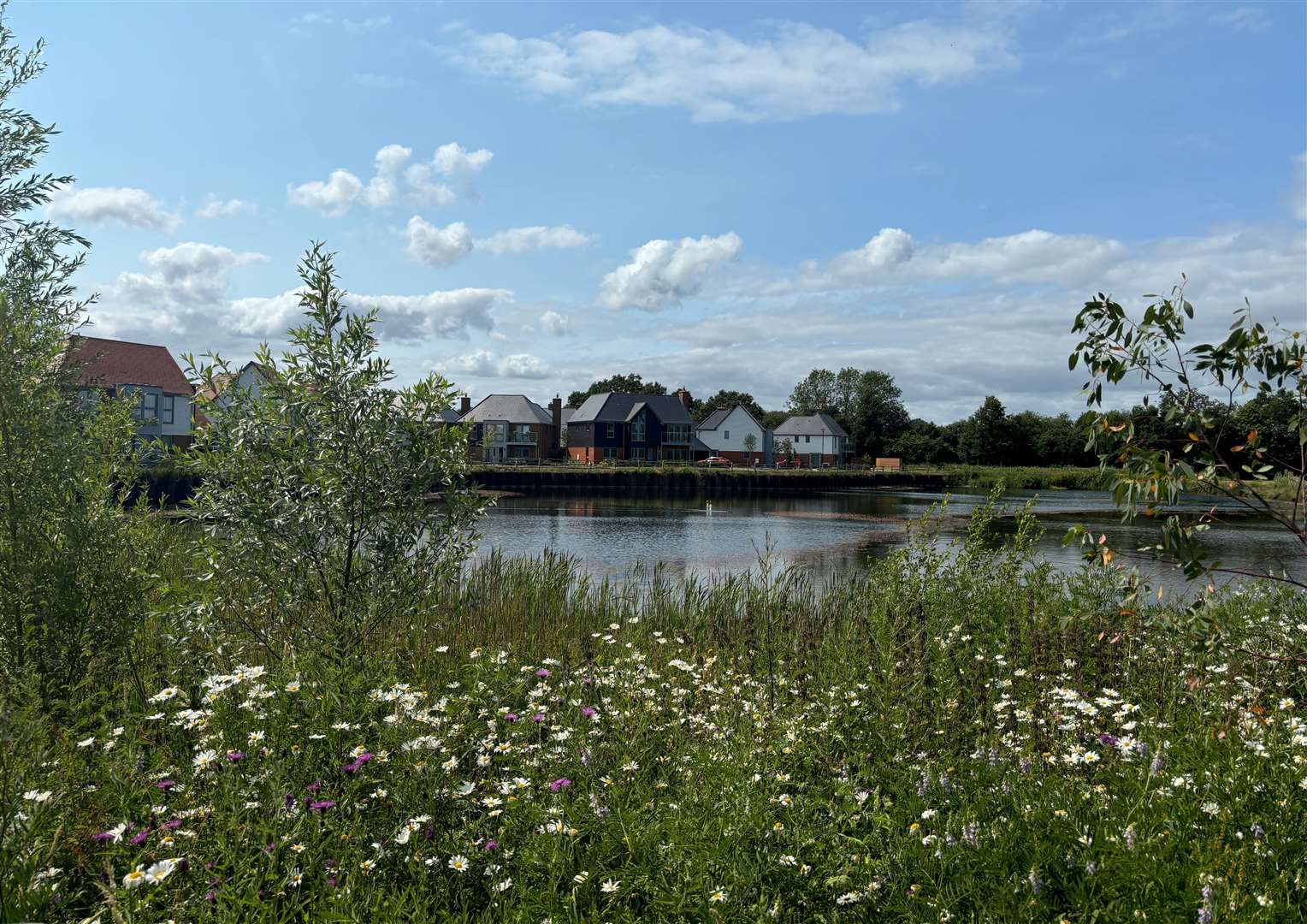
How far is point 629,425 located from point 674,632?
86.1 m

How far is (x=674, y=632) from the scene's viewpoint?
1033 centimetres

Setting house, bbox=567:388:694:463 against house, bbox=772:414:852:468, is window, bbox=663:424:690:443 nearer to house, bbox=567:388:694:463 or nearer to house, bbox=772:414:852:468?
house, bbox=567:388:694:463

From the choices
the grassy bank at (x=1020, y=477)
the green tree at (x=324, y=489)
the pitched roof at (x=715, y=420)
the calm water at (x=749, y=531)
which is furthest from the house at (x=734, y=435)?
the green tree at (x=324, y=489)

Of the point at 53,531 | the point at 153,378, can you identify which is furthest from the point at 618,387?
the point at 53,531

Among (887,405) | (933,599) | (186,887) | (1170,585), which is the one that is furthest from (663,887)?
(887,405)

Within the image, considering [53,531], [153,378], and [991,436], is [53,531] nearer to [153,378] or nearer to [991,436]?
[153,378]

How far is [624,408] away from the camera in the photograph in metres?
96.9

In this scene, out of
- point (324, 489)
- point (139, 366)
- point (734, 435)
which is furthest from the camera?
point (734, 435)

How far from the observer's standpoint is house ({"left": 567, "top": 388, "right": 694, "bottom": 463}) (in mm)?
95750

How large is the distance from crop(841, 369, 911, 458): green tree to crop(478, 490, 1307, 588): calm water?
5038 centimetres

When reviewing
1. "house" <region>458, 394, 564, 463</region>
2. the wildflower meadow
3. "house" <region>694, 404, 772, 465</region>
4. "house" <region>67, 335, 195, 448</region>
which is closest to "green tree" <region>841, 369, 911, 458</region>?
"house" <region>694, 404, 772, 465</region>

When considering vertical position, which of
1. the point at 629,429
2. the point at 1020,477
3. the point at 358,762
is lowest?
the point at 358,762

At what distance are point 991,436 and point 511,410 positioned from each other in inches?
2394

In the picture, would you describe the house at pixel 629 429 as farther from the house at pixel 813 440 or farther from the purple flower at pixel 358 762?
the purple flower at pixel 358 762
